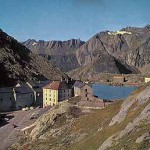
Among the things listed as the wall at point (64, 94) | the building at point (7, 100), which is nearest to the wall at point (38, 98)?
the building at point (7, 100)

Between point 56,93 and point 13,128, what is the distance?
36.3m

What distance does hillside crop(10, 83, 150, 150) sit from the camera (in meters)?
51.6

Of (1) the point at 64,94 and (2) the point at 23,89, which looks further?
(2) the point at 23,89

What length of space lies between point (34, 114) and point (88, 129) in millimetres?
44701

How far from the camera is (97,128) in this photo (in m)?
71.2

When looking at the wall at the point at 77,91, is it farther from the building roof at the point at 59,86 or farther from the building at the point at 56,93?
the building roof at the point at 59,86

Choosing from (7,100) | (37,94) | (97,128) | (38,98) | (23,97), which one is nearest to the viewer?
(97,128)

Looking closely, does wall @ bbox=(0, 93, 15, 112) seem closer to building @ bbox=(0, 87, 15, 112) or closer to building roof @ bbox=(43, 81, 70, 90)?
building @ bbox=(0, 87, 15, 112)

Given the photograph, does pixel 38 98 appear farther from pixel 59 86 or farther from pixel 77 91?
pixel 77 91

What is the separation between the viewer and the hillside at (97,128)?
51553mm

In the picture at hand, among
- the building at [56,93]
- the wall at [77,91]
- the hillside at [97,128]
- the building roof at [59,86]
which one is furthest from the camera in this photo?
the building roof at [59,86]

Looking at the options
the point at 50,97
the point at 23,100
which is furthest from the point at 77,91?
the point at 23,100

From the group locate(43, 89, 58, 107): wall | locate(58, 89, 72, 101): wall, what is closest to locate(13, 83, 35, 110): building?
locate(43, 89, 58, 107): wall

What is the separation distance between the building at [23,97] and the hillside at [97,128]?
45981 mm
